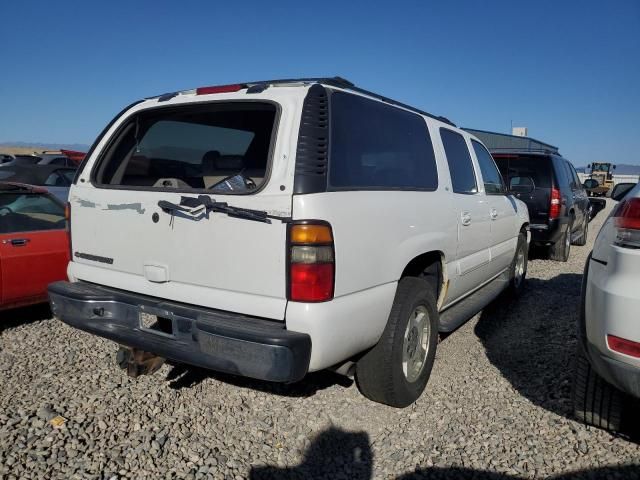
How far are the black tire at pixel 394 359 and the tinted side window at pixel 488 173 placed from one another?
197cm

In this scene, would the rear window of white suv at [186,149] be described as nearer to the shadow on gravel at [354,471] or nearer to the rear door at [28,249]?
the rear door at [28,249]

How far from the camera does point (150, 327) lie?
2.81 m

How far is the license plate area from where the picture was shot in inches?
104

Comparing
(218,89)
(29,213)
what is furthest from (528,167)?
(29,213)

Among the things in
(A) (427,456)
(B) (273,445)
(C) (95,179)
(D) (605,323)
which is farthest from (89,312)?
(D) (605,323)

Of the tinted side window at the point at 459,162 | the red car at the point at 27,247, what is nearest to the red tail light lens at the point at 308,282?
the tinted side window at the point at 459,162

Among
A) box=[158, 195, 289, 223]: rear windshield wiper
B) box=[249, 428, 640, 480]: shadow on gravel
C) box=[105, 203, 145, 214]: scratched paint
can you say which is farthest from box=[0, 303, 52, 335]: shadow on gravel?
box=[249, 428, 640, 480]: shadow on gravel

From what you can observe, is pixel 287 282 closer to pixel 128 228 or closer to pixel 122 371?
pixel 128 228

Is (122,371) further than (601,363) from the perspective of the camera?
Yes

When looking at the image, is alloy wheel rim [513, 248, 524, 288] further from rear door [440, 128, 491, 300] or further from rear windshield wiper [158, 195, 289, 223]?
rear windshield wiper [158, 195, 289, 223]

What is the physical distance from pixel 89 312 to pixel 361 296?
5.25 feet

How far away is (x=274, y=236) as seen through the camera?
2352 millimetres

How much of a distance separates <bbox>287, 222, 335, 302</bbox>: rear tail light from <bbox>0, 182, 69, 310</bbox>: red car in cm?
272

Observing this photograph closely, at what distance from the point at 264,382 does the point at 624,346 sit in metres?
2.28
